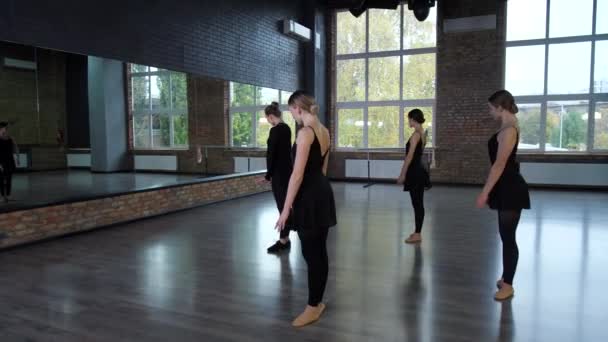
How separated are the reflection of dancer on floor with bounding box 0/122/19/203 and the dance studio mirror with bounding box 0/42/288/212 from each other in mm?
16

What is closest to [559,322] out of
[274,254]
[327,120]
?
[274,254]

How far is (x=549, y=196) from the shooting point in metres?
8.73

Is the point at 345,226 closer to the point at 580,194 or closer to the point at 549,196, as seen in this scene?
the point at 549,196

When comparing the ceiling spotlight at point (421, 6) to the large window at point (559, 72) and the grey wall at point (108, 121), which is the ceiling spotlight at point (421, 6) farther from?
the grey wall at point (108, 121)

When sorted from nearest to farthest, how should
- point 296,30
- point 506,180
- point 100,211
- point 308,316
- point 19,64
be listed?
point 308,316, point 506,180, point 19,64, point 100,211, point 296,30

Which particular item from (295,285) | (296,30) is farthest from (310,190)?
(296,30)

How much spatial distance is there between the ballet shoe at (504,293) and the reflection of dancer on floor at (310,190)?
1.39 m

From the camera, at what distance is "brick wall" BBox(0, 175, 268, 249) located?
4.79 meters

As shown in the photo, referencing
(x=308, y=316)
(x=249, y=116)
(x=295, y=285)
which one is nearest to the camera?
(x=308, y=316)

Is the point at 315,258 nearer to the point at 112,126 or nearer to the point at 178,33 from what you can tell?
the point at 178,33

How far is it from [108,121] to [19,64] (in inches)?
105

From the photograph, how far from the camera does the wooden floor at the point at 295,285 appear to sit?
2.74 m

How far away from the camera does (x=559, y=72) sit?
9.94m

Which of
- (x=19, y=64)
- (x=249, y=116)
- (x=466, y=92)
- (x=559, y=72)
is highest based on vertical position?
(x=559, y=72)
